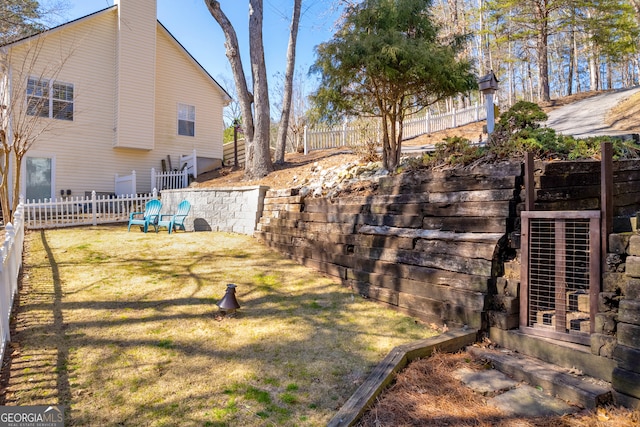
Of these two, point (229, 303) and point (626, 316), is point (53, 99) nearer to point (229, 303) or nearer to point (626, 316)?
point (229, 303)

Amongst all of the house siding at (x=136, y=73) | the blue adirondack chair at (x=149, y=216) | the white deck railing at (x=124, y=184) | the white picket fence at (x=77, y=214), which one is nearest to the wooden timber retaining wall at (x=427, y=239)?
Answer: the blue adirondack chair at (x=149, y=216)

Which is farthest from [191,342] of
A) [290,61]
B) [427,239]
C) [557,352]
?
[290,61]

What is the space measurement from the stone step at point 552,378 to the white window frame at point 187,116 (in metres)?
14.5

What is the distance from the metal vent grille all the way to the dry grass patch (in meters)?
0.99

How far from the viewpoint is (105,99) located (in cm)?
1315

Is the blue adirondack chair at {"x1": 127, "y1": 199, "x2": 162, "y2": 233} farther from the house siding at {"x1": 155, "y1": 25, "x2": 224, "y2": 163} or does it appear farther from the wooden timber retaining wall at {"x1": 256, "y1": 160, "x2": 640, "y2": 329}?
the house siding at {"x1": 155, "y1": 25, "x2": 224, "y2": 163}

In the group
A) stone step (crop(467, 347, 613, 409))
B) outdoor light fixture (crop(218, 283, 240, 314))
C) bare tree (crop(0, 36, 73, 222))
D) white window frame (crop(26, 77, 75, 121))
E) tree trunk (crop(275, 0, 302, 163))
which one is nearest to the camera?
stone step (crop(467, 347, 613, 409))

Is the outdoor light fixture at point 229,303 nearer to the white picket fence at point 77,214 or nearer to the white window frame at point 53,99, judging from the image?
the white picket fence at point 77,214

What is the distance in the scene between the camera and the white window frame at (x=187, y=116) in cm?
1514

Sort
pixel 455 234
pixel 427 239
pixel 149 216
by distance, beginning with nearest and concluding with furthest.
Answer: pixel 455 234, pixel 427 239, pixel 149 216

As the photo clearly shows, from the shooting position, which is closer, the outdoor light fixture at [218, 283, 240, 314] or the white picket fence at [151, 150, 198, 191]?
the outdoor light fixture at [218, 283, 240, 314]

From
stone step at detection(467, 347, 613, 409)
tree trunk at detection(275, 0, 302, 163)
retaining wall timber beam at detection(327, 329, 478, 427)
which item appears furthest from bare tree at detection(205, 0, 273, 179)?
stone step at detection(467, 347, 613, 409)

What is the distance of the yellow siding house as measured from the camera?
11883 millimetres

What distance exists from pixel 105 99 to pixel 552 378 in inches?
580
